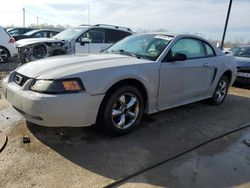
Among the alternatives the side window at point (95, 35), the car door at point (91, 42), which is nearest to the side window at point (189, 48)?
the car door at point (91, 42)

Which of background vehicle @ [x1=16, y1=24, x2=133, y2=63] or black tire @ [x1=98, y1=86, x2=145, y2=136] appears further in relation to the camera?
background vehicle @ [x1=16, y1=24, x2=133, y2=63]

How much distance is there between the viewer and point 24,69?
4.20 metres

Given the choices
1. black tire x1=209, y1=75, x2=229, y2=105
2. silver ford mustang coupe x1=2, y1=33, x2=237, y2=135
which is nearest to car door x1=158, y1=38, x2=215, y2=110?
silver ford mustang coupe x1=2, y1=33, x2=237, y2=135

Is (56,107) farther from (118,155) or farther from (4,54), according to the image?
(4,54)

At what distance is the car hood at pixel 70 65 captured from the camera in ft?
12.5

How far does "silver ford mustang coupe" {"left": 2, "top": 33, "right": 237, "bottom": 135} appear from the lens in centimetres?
366

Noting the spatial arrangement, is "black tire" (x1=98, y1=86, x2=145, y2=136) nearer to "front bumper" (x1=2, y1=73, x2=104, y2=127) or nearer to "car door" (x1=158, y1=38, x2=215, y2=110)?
"front bumper" (x1=2, y1=73, x2=104, y2=127)

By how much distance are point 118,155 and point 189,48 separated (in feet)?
8.62

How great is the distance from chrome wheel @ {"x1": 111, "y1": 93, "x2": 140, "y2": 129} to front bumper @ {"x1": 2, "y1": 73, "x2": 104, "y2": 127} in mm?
379

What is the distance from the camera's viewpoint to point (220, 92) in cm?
646

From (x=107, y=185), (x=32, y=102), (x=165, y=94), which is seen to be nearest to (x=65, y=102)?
(x=32, y=102)

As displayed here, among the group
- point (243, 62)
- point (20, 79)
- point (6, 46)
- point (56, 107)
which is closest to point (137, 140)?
point (56, 107)

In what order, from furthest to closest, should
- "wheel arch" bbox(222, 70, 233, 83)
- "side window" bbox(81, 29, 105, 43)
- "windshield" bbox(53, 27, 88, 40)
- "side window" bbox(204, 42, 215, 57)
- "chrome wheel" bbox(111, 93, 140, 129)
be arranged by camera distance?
"side window" bbox(81, 29, 105, 43) < "windshield" bbox(53, 27, 88, 40) < "wheel arch" bbox(222, 70, 233, 83) < "side window" bbox(204, 42, 215, 57) < "chrome wheel" bbox(111, 93, 140, 129)

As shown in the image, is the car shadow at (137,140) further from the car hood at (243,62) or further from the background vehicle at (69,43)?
the background vehicle at (69,43)
